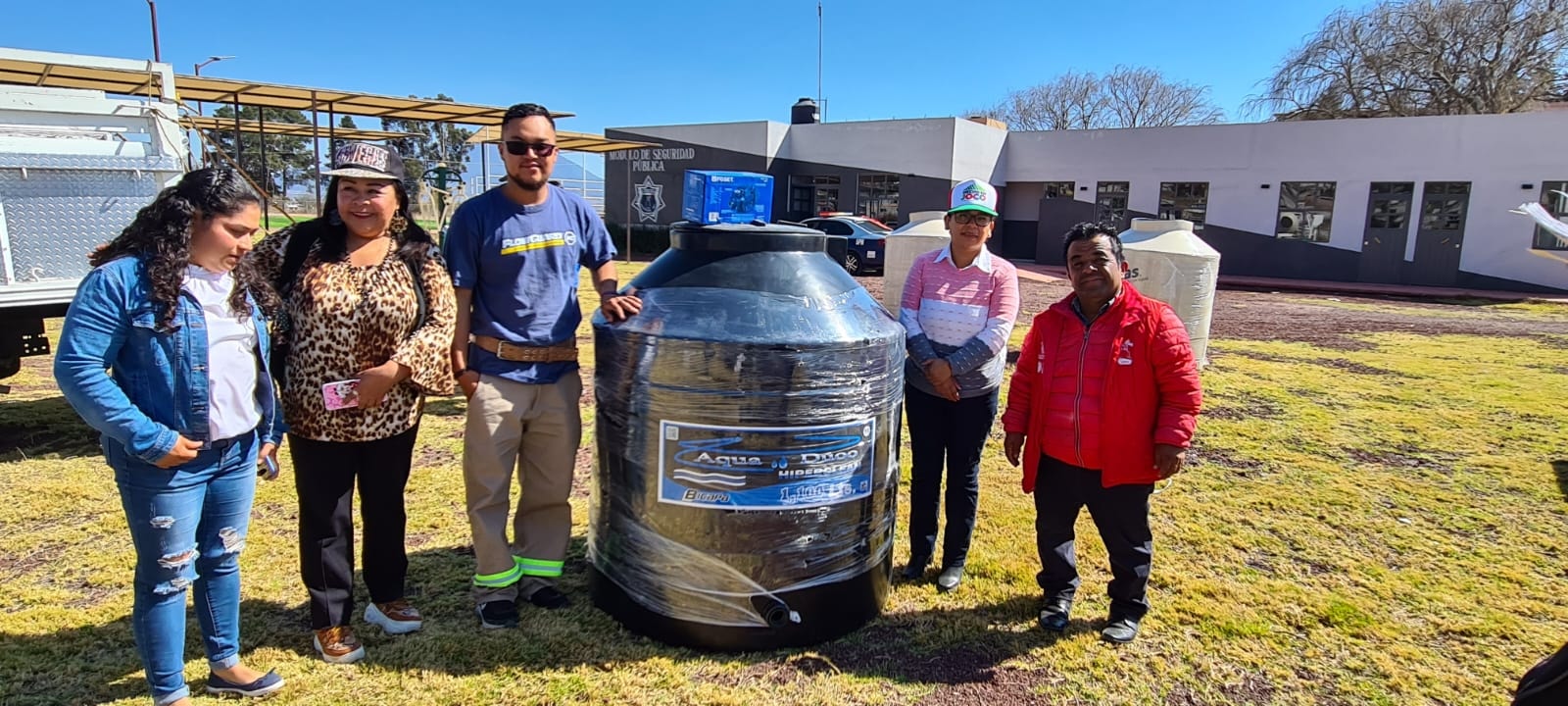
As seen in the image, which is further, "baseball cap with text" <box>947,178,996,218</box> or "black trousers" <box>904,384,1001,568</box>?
"black trousers" <box>904,384,1001,568</box>

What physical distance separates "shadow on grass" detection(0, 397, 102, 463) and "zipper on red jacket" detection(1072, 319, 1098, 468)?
5430 mm

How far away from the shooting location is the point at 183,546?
2.24 metres

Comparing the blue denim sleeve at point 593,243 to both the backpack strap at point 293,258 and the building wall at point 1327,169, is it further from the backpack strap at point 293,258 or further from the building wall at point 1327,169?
Result: the building wall at point 1327,169

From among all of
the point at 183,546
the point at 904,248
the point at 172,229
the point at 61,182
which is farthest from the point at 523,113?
the point at 904,248

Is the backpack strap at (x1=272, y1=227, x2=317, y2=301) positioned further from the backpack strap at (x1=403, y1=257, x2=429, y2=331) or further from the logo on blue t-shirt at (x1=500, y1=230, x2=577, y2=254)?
the logo on blue t-shirt at (x1=500, y1=230, x2=577, y2=254)

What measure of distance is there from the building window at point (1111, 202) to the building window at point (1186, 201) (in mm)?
1010

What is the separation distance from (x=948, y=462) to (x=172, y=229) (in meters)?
2.68

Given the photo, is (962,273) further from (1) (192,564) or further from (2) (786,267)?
(1) (192,564)

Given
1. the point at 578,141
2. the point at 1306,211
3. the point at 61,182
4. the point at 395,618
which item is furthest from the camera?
the point at 1306,211

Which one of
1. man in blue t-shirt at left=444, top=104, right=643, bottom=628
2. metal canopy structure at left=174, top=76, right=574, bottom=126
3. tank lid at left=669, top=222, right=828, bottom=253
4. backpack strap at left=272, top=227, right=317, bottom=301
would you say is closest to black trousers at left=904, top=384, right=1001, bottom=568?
tank lid at left=669, top=222, right=828, bottom=253

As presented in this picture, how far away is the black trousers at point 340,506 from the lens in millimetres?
2629

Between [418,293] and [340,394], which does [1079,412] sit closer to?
[418,293]

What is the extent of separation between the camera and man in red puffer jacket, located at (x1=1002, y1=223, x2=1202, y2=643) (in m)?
2.79

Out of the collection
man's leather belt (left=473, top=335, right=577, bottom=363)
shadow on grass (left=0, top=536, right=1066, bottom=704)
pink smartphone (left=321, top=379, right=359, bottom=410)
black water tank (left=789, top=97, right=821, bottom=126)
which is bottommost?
shadow on grass (left=0, top=536, right=1066, bottom=704)
